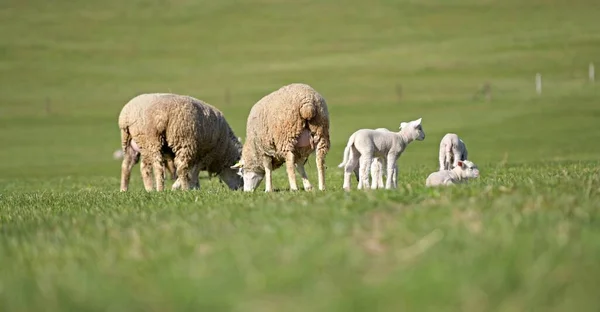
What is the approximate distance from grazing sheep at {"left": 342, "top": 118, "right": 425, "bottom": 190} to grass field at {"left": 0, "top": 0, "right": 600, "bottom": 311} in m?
1.33

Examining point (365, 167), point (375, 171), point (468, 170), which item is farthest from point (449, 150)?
point (468, 170)

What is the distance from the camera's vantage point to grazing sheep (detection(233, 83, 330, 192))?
14.1 m

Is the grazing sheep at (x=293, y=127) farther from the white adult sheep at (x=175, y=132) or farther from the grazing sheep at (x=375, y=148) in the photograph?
the white adult sheep at (x=175, y=132)

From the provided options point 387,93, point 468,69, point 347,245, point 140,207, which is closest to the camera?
point 347,245

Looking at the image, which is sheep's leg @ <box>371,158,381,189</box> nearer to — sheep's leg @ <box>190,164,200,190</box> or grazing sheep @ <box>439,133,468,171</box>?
grazing sheep @ <box>439,133,468,171</box>

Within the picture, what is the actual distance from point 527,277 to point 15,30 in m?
84.5

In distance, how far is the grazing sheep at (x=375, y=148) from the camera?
44.3 feet

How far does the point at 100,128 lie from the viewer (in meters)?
44.0

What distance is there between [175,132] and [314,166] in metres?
14.3

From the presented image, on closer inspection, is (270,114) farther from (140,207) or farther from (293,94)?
(140,207)

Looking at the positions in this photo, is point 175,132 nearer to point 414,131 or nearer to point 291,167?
point 291,167

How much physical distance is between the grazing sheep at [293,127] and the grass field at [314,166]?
160 centimetres

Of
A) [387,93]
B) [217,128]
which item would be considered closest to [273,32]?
[387,93]

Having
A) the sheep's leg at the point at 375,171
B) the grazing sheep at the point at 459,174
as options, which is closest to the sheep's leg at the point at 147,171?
the sheep's leg at the point at 375,171
